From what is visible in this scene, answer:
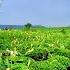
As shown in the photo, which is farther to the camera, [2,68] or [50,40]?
[50,40]

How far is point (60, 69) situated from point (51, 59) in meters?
1.37

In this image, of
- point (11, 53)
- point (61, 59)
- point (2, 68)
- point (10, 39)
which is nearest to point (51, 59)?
point (61, 59)

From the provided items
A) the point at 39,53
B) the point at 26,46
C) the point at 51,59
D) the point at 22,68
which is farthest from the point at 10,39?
the point at 22,68

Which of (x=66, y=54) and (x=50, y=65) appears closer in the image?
(x=50, y=65)

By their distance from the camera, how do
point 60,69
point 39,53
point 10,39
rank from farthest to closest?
point 10,39 → point 39,53 → point 60,69

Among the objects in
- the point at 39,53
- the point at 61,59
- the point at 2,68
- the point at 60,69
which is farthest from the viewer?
the point at 39,53

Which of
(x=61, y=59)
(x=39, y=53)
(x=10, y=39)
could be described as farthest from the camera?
(x=10, y=39)

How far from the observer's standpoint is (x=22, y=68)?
49.7 ft

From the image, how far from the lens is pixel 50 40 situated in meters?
25.6

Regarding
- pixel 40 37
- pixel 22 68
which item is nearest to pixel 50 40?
pixel 40 37

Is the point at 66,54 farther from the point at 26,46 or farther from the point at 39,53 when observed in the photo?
the point at 26,46

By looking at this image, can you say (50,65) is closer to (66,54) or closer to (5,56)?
(5,56)

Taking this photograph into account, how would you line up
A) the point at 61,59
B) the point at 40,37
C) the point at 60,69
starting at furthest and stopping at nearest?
the point at 40,37, the point at 61,59, the point at 60,69

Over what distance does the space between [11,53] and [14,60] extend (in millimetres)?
1247
